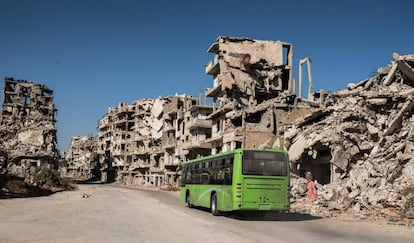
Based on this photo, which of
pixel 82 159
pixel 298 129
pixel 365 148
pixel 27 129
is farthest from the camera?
pixel 82 159

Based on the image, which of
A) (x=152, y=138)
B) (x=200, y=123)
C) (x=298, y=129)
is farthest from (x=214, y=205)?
(x=152, y=138)

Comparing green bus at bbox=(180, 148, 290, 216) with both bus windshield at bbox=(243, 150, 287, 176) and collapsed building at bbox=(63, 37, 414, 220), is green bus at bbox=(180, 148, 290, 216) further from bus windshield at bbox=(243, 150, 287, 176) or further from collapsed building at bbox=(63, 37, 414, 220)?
collapsed building at bbox=(63, 37, 414, 220)

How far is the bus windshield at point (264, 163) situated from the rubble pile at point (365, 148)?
14.8ft

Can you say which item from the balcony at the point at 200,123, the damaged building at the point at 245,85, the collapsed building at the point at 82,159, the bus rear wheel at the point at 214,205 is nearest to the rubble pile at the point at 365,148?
the bus rear wheel at the point at 214,205

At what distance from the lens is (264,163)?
18.7 meters

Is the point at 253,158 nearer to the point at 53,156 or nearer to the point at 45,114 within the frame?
the point at 53,156

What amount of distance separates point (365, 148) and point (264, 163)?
1030cm

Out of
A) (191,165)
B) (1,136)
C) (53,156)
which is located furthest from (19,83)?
(191,165)

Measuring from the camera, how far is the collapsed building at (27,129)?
1927 inches

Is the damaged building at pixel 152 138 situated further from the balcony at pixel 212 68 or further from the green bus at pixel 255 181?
the green bus at pixel 255 181

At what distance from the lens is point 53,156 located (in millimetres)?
54062

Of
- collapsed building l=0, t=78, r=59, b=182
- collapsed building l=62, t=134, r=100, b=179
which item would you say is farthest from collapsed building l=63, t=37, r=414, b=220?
collapsed building l=62, t=134, r=100, b=179

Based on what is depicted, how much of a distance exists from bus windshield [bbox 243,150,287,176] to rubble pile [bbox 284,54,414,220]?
4503 mm

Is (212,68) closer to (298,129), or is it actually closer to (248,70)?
(248,70)
